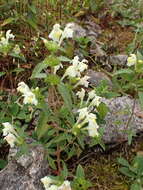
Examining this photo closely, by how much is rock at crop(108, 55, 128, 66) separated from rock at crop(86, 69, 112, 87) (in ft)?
0.85

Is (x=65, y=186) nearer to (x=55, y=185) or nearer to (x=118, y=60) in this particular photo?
(x=55, y=185)

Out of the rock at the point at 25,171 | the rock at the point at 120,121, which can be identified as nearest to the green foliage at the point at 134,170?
the rock at the point at 120,121

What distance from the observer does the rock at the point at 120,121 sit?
2.54 metres

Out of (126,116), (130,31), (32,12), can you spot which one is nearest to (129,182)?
(126,116)

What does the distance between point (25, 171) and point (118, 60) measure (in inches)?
61.8

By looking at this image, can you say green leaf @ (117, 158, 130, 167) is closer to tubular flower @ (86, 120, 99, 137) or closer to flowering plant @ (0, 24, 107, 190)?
flowering plant @ (0, 24, 107, 190)

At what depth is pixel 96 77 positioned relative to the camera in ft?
10.2

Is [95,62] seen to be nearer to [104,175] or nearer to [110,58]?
[110,58]

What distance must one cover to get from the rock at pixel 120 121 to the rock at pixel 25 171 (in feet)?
1.58

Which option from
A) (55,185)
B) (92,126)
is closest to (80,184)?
(55,185)

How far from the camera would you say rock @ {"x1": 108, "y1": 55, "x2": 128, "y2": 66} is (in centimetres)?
338

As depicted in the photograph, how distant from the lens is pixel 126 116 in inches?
106

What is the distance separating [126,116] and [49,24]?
59.7 inches

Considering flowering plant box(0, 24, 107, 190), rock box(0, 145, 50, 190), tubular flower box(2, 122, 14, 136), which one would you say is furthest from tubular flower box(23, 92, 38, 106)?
rock box(0, 145, 50, 190)
